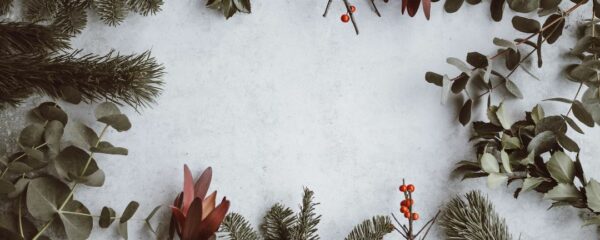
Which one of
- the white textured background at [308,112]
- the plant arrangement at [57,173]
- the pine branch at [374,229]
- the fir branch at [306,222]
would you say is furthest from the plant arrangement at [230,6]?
the pine branch at [374,229]

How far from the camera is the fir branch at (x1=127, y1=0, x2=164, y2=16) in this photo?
46.1 inches

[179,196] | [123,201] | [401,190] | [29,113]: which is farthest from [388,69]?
[29,113]

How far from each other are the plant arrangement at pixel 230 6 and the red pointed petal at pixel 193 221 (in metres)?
0.38

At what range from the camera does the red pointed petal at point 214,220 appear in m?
1.12

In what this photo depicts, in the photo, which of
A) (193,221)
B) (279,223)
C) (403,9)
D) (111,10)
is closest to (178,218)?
(193,221)

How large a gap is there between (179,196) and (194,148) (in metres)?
0.11

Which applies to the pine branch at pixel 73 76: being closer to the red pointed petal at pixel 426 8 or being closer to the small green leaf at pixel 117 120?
the small green leaf at pixel 117 120

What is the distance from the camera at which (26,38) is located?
3.60 ft

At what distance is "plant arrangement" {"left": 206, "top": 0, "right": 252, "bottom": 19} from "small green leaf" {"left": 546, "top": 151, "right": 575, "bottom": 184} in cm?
70

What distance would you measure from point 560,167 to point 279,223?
59 centimetres

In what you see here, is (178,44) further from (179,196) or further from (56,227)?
(56,227)

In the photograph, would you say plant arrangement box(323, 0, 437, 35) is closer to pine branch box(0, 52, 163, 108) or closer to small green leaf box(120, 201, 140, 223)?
pine branch box(0, 52, 163, 108)

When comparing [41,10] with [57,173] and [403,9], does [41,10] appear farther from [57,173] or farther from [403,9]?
[403,9]

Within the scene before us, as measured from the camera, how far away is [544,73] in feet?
4.46
